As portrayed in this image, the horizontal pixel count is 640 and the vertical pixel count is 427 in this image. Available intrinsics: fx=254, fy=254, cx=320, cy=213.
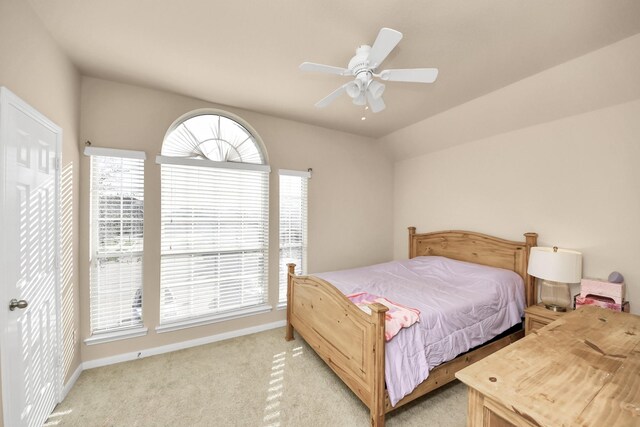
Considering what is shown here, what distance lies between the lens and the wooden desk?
2.62ft

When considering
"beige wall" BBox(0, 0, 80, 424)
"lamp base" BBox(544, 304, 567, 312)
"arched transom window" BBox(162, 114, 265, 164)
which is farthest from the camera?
"arched transom window" BBox(162, 114, 265, 164)

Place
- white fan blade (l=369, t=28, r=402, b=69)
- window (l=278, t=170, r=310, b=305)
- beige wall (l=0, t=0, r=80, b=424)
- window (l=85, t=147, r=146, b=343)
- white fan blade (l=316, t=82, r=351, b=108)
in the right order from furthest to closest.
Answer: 1. window (l=278, t=170, r=310, b=305)
2. window (l=85, t=147, r=146, b=343)
3. white fan blade (l=316, t=82, r=351, b=108)
4. beige wall (l=0, t=0, r=80, b=424)
5. white fan blade (l=369, t=28, r=402, b=69)

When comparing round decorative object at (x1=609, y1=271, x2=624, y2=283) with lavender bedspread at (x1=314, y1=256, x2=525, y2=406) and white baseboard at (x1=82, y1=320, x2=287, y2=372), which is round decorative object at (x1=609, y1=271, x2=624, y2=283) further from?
white baseboard at (x1=82, y1=320, x2=287, y2=372)

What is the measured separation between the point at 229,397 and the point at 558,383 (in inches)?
83.8

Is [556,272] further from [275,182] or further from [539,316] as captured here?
[275,182]

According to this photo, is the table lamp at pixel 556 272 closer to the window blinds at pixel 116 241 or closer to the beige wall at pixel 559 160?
the beige wall at pixel 559 160

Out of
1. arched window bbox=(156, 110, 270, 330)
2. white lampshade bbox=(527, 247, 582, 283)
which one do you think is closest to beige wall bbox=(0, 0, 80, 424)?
arched window bbox=(156, 110, 270, 330)

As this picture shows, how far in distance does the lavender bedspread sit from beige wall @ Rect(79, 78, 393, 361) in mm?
790

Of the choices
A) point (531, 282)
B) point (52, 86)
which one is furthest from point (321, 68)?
point (531, 282)

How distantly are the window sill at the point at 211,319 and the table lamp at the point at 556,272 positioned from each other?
2892mm

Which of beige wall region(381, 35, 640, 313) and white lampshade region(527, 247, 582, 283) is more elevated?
beige wall region(381, 35, 640, 313)

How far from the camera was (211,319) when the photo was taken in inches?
114

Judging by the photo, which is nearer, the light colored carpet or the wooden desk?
the wooden desk

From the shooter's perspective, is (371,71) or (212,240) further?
(212,240)
